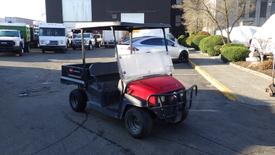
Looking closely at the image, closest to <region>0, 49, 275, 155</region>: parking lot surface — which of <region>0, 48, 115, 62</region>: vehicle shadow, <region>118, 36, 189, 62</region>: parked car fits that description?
<region>118, 36, 189, 62</region>: parked car

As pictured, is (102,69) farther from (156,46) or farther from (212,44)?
(212,44)

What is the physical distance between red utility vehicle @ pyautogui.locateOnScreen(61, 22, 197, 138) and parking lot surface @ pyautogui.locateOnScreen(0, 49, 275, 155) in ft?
1.13

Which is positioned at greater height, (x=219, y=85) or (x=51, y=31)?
(x=51, y=31)

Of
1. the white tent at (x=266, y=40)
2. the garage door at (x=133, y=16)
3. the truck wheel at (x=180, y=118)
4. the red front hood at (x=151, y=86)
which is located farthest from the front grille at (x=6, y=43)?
the garage door at (x=133, y=16)

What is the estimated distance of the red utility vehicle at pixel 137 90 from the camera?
19.3ft

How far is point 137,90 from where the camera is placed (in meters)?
6.06

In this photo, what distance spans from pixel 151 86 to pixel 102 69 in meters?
1.80

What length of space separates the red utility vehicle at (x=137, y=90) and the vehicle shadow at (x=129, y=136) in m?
0.33

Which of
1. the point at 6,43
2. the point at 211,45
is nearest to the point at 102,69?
the point at 211,45

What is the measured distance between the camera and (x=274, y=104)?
27.3 feet

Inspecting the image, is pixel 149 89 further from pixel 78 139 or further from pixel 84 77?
pixel 84 77

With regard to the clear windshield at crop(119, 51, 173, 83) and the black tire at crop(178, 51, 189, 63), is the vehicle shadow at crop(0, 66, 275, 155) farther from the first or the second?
the black tire at crop(178, 51, 189, 63)

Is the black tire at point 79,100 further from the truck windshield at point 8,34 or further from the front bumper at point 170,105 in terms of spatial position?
the truck windshield at point 8,34

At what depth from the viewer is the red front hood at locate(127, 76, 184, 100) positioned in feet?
19.4
